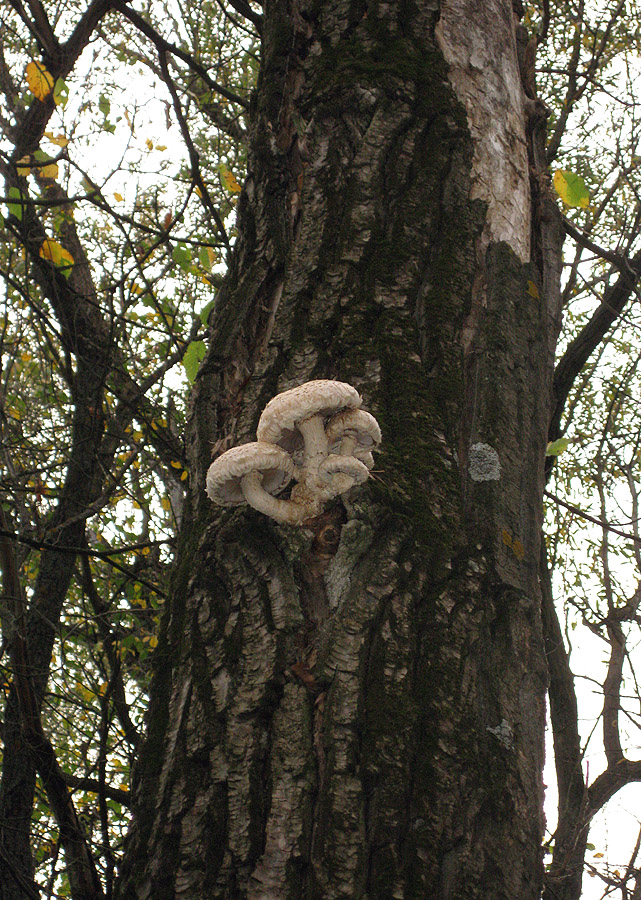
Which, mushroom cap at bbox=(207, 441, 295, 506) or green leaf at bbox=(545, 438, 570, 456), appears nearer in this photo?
mushroom cap at bbox=(207, 441, 295, 506)

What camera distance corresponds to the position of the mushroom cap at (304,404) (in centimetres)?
176

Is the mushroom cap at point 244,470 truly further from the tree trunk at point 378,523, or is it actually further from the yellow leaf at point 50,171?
the yellow leaf at point 50,171

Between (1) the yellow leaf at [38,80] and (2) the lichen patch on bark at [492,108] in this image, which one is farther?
(1) the yellow leaf at [38,80]

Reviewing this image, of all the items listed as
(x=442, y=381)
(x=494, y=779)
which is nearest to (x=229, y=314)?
(x=442, y=381)

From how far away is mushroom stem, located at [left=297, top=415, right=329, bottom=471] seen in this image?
1.86 m

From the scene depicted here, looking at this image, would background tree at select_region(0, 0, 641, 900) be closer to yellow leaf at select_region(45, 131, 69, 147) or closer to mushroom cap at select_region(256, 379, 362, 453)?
mushroom cap at select_region(256, 379, 362, 453)

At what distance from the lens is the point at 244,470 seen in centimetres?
179

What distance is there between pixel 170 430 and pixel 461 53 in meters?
5.03

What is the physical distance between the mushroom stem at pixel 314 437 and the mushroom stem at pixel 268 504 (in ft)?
0.36

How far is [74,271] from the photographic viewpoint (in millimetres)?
6945

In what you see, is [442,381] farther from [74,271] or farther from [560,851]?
[74,271]

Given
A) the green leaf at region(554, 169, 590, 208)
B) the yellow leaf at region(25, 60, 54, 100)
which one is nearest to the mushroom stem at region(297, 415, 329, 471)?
the green leaf at region(554, 169, 590, 208)

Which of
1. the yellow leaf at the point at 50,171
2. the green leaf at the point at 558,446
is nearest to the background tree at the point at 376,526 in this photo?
the green leaf at the point at 558,446

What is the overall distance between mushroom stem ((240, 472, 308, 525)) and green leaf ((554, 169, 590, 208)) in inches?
78.9
